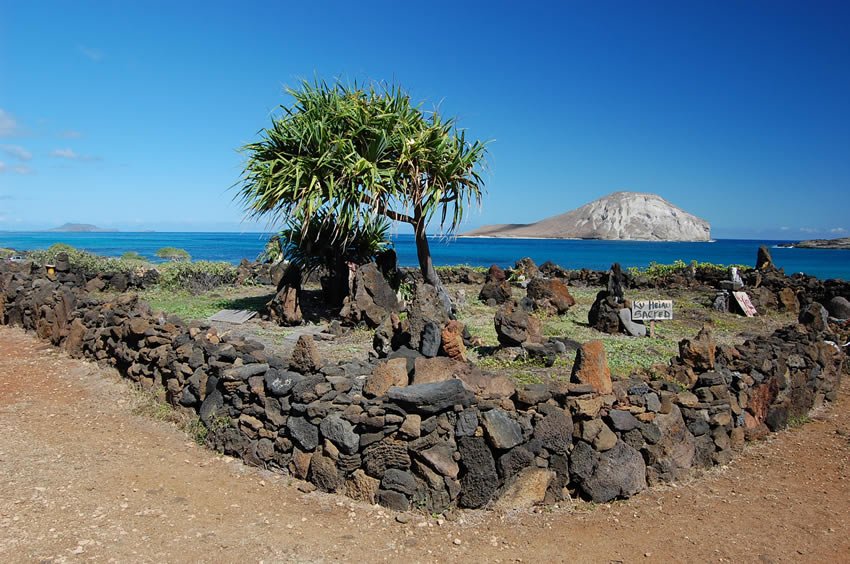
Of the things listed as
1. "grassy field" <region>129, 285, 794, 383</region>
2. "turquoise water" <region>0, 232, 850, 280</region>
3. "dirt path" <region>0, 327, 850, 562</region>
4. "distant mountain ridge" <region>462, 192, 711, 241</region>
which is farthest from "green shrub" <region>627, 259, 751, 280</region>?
"distant mountain ridge" <region>462, 192, 711, 241</region>

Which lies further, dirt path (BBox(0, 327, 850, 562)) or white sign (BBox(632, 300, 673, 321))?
white sign (BBox(632, 300, 673, 321))

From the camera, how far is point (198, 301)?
554 inches

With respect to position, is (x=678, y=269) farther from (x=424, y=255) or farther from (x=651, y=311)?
(x=424, y=255)

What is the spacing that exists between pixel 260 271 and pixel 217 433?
481 inches

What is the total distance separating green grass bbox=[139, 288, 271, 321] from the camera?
12.4 meters

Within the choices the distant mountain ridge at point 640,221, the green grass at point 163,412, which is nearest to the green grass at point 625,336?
the green grass at point 163,412

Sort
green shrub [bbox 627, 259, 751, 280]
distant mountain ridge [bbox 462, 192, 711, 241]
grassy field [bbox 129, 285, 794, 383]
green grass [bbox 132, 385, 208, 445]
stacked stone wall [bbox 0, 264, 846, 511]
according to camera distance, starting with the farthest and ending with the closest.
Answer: distant mountain ridge [bbox 462, 192, 711, 241]
green shrub [bbox 627, 259, 751, 280]
grassy field [bbox 129, 285, 794, 383]
green grass [bbox 132, 385, 208, 445]
stacked stone wall [bbox 0, 264, 846, 511]

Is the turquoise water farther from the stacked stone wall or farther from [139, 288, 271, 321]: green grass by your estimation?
the stacked stone wall

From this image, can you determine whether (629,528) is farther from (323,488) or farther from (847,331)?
(847,331)

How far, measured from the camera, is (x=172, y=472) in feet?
19.2

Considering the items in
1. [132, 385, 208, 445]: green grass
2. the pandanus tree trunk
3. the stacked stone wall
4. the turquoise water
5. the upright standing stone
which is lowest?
the turquoise water

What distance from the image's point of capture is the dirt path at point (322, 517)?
4641 millimetres

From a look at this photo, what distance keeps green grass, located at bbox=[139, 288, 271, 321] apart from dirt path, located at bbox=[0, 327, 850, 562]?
5.58 metres

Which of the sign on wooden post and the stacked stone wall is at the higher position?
the sign on wooden post
